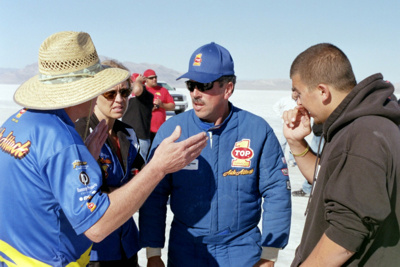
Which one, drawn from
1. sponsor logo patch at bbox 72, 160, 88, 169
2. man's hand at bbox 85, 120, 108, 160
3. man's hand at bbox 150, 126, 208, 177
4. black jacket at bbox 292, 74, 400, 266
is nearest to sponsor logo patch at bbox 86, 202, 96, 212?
sponsor logo patch at bbox 72, 160, 88, 169

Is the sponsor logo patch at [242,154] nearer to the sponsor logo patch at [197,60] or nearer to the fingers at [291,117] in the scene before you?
the fingers at [291,117]

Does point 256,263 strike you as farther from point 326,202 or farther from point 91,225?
point 91,225

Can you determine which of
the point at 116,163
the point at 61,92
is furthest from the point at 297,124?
the point at 61,92

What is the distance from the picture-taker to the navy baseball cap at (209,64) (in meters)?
3.04

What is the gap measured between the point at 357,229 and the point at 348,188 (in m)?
0.18

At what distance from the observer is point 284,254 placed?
18.2 ft

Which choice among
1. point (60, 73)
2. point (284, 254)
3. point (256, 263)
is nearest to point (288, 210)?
point (256, 263)

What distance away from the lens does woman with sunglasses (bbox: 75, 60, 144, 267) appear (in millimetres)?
3086

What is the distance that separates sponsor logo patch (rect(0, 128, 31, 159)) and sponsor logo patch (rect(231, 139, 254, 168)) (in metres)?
1.44

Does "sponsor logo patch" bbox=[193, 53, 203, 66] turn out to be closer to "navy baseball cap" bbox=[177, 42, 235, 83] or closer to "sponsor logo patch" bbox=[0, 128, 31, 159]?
"navy baseball cap" bbox=[177, 42, 235, 83]

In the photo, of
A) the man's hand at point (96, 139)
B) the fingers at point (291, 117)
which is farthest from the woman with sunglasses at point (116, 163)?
the fingers at point (291, 117)

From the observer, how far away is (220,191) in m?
2.94

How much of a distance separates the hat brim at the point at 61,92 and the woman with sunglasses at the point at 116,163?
0.91 meters

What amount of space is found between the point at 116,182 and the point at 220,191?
80cm
